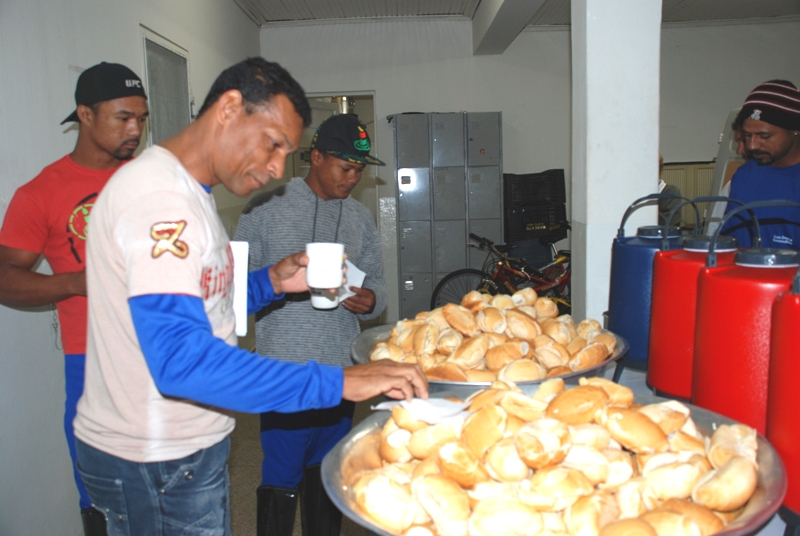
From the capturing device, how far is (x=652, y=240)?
1573mm

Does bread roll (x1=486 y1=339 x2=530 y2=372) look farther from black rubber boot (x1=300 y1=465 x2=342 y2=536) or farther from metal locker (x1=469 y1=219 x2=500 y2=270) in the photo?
metal locker (x1=469 y1=219 x2=500 y2=270)

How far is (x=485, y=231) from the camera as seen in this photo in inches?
256

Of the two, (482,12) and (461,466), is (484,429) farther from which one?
(482,12)

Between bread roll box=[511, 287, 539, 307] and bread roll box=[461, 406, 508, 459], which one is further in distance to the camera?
bread roll box=[511, 287, 539, 307]

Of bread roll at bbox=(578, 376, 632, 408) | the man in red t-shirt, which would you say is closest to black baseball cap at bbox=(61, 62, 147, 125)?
the man in red t-shirt

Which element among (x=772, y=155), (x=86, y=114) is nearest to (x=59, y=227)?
(x=86, y=114)

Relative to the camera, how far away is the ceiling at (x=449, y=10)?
5.95 meters

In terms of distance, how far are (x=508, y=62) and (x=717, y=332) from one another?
625 centimetres

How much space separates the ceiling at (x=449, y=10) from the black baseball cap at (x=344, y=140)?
4119 mm

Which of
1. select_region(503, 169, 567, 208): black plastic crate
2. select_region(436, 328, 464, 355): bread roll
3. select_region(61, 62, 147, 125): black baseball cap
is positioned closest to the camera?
select_region(436, 328, 464, 355): bread roll

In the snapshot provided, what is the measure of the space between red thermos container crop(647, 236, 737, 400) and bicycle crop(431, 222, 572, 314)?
4.47 meters

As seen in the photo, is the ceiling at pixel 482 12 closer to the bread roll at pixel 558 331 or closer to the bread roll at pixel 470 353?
the bread roll at pixel 558 331

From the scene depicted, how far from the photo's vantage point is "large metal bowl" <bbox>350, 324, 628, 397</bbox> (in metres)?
1.21

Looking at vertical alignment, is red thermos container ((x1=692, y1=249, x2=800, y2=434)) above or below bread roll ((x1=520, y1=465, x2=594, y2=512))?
above
